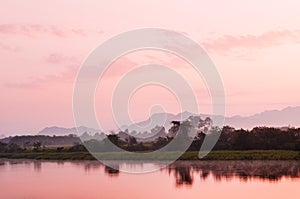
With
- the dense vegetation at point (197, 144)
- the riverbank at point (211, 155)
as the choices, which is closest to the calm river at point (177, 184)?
the riverbank at point (211, 155)

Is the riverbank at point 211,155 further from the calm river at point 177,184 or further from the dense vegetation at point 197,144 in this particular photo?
the calm river at point 177,184

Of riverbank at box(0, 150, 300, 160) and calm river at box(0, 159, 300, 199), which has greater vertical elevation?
riverbank at box(0, 150, 300, 160)

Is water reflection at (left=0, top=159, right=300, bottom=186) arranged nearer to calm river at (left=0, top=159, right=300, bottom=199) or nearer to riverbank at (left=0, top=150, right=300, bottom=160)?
calm river at (left=0, top=159, right=300, bottom=199)

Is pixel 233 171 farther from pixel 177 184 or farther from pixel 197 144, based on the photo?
pixel 197 144

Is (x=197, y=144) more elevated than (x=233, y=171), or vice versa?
(x=197, y=144)

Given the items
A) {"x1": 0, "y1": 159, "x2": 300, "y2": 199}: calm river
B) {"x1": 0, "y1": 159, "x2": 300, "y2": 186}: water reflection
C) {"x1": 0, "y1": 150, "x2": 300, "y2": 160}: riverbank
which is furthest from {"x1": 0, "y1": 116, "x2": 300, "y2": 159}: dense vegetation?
{"x1": 0, "y1": 159, "x2": 300, "y2": 199}: calm river

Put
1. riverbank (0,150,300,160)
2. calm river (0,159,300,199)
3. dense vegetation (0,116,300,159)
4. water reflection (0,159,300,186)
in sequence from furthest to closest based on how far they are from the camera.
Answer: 1. dense vegetation (0,116,300,159)
2. riverbank (0,150,300,160)
3. water reflection (0,159,300,186)
4. calm river (0,159,300,199)

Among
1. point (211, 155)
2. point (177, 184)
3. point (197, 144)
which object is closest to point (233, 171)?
point (177, 184)

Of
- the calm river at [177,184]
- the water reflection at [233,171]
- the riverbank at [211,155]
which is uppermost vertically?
the riverbank at [211,155]

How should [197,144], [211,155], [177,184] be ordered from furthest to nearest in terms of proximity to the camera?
[197,144]
[211,155]
[177,184]

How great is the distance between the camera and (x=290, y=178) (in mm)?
12953

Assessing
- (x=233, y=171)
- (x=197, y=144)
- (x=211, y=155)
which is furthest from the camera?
(x=197, y=144)

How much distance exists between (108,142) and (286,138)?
8.85 m

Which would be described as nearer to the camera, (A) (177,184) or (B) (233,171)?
(A) (177,184)
